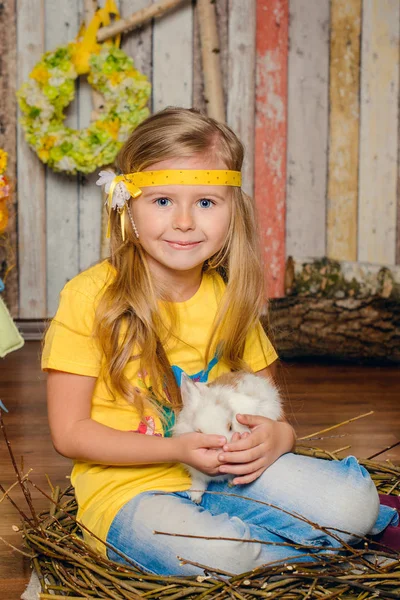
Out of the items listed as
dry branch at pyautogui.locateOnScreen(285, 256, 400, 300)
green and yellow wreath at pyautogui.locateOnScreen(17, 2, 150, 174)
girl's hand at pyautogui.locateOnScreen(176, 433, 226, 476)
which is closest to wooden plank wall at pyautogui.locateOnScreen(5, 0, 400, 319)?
green and yellow wreath at pyautogui.locateOnScreen(17, 2, 150, 174)

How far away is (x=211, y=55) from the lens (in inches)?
156

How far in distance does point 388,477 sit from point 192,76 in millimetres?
2679

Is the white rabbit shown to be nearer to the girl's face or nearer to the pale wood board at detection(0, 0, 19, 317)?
the girl's face

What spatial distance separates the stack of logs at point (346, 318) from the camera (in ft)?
11.8

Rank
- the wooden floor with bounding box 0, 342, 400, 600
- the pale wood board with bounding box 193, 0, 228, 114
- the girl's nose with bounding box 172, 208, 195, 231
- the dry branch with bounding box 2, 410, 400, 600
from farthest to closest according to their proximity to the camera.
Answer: the pale wood board with bounding box 193, 0, 228, 114 < the wooden floor with bounding box 0, 342, 400, 600 < the girl's nose with bounding box 172, 208, 195, 231 < the dry branch with bounding box 2, 410, 400, 600

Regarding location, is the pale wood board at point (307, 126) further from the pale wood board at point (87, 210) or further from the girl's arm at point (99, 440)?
the girl's arm at point (99, 440)

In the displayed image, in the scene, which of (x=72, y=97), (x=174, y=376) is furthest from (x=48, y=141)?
(x=174, y=376)

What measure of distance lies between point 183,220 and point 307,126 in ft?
9.09

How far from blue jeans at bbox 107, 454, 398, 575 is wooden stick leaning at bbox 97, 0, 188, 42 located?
2812 mm

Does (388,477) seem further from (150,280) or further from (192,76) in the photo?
(192,76)

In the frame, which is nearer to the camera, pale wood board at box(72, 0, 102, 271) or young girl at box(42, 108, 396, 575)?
young girl at box(42, 108, 396, 575)

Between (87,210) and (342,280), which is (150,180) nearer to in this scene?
(342,280)

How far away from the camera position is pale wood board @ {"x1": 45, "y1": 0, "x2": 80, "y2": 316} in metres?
3.97

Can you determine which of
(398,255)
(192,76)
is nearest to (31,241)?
(192,76)
